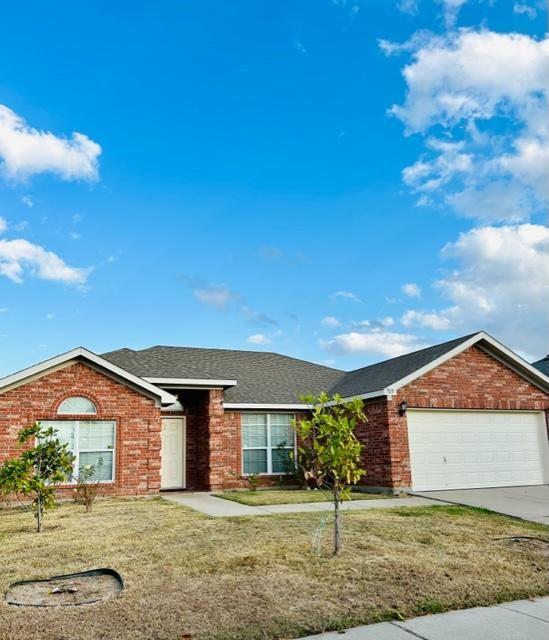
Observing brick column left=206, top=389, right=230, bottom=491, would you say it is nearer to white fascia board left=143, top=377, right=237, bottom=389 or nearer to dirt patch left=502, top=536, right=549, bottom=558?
white fascia board left=143, top=377, right=237, bottom=389

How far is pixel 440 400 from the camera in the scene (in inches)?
608

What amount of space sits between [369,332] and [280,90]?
1078 cm

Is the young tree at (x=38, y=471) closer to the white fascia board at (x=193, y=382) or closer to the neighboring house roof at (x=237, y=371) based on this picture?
the white fascia board at (x=193, y=382)

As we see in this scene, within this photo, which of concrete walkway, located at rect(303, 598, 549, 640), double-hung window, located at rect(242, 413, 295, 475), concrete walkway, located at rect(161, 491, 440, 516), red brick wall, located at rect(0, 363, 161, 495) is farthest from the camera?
double-hung window, located at rect(242, 413, 295, 475)

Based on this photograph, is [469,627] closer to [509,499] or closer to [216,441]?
[509,499]

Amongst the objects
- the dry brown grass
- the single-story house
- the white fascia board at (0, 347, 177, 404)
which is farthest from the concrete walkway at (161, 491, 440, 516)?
the white fascia board at (0, 347, 177, 404)

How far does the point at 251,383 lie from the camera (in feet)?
61.5

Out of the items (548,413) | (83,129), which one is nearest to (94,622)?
(83,129)

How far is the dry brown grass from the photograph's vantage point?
4.53 m

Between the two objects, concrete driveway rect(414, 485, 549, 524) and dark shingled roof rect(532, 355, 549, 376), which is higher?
dark shingled roof rect(532, 355, 549, 376)

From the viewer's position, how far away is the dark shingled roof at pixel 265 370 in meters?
16.5

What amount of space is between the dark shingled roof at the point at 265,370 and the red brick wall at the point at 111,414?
61.2 inches

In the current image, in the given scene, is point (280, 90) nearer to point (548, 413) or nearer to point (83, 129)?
point (83, 129)

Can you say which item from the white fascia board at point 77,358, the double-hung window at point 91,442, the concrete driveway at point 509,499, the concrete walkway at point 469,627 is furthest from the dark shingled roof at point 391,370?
the concrete walkway at point 469,627
